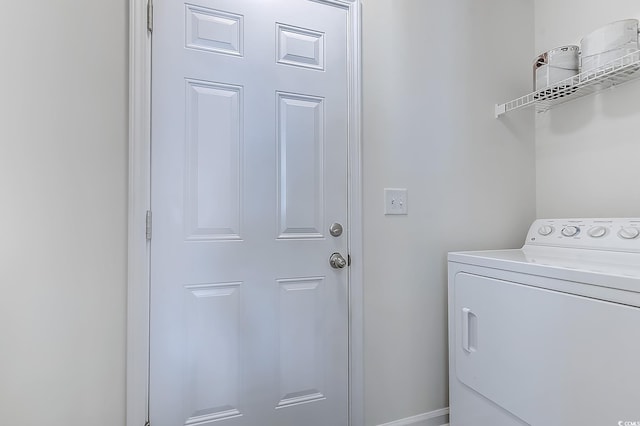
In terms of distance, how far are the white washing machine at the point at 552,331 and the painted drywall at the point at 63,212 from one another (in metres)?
1.37

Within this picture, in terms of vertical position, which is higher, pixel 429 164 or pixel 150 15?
pixel 150 15

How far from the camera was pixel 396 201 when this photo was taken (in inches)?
61.2

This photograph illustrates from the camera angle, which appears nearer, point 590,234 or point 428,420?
point 590,234

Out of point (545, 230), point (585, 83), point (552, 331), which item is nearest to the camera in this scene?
point (552, 331)

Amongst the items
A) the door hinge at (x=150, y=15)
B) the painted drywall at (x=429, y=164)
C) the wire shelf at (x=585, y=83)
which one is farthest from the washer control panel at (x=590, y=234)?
the door hinge at (x=150, y=15)

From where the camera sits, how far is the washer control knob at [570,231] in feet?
4.55

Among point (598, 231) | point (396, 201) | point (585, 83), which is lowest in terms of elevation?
point (598, 231)

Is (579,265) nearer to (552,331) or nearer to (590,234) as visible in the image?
(552,331)

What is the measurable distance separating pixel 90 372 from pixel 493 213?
6.36 feet

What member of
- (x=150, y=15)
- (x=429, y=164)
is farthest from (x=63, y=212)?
(x=429, y=164)

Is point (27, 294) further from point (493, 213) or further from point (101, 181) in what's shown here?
point (493, 213)

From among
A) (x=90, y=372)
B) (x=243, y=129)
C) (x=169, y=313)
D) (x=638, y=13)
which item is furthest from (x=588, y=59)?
(x=90, y=372)

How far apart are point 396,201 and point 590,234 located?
2.59 feet

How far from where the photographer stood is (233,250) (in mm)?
1304
